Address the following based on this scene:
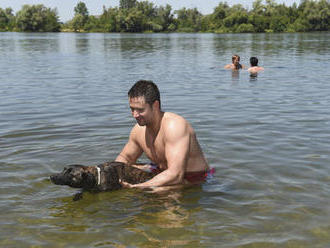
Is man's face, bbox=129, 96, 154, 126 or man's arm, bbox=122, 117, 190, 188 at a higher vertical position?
man's face, bbox=129, 96, 154, 126

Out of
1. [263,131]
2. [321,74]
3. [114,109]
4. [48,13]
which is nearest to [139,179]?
[263,131]

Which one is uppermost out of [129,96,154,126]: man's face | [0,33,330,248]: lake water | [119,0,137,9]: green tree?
[119,0,137,9]: green tree

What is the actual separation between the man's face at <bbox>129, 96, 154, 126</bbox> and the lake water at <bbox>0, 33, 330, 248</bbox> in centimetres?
112

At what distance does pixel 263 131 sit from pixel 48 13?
139712 millimetres

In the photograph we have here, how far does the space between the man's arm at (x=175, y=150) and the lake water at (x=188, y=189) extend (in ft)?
1.22

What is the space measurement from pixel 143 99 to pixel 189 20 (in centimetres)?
15225

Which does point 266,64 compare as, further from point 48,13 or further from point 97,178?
point 48,13

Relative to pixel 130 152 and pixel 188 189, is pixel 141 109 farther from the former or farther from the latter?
pixel 188 189

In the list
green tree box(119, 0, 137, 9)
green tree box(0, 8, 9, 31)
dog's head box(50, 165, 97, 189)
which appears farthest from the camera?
green tree box(119, 0, 137, 9)

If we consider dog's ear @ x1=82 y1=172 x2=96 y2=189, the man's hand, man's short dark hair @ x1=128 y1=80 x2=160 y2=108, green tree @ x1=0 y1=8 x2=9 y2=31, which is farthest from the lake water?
green tree @ x1=0 y1=8 x2=9 y2=31

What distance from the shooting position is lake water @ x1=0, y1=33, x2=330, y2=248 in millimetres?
4746

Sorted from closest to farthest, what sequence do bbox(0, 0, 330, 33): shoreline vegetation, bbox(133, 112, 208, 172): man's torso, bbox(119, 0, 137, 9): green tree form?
bbox(133, 112, 208, 172): man's torso → bbox(0, 0, 330, 33): shoreline vegetation → bbox(119, 0, 137, 9): green tree

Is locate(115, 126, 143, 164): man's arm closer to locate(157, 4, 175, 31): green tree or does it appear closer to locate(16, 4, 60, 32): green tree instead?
locate(16, 4, 60, 32): green tree

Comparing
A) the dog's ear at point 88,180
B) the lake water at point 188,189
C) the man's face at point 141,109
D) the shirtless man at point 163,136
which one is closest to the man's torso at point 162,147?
the shirtless man at point 163,136
